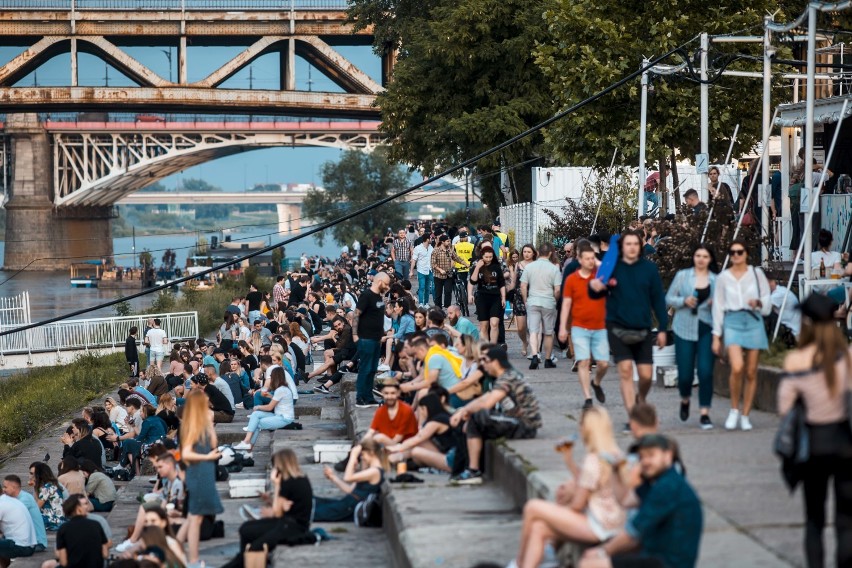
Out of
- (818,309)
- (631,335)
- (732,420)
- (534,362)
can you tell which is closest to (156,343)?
(534,362)

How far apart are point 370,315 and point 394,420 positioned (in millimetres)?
2887

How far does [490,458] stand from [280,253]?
79541 millimetres

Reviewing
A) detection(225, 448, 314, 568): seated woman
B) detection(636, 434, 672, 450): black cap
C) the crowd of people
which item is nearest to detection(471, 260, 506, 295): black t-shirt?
the crowd of people

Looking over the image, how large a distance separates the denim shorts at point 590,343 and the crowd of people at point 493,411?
0.02m

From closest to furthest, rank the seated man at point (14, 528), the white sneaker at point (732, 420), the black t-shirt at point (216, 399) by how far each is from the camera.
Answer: the white sneaker at point (732, 420) < the seated man at point (14, 528) < the black t-shirt at point (216, 399)

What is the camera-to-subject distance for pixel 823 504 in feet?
22.8

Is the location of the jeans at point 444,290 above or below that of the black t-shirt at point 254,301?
above

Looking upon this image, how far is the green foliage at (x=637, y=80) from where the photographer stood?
23.9m

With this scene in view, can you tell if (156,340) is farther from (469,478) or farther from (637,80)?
(469,478)

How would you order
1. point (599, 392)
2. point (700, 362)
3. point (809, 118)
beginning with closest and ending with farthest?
point (700, 362) → point (599, 392) → point (809, 118)

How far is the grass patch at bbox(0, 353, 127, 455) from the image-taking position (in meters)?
27.5

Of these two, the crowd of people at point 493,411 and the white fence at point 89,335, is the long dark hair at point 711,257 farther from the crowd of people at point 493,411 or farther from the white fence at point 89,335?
the white fence at point 89,335

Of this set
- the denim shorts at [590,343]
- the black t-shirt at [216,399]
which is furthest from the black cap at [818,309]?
the black t-shirt at [216,399]

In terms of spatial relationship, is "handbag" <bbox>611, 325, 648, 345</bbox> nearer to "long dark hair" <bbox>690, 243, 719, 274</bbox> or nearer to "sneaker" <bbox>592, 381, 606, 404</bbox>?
"long dark hair" <bbox>690, 243, 719, 274</bbox>
